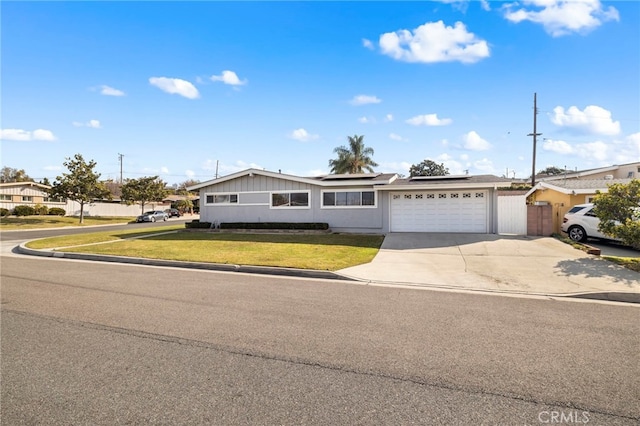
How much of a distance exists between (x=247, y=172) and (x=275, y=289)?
572 inches

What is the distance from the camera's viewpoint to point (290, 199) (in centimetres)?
2044

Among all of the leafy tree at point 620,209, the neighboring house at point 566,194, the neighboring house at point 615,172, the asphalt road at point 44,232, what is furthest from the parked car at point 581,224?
the asphalt road at point 44,232

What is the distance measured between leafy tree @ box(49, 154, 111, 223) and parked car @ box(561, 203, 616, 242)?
3915cm

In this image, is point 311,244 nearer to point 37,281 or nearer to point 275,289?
point 275,289

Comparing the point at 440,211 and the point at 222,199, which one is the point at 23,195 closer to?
the point at 222,199

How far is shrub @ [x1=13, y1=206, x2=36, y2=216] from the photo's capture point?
3572 cm

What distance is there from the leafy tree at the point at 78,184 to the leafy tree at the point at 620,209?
130 feet

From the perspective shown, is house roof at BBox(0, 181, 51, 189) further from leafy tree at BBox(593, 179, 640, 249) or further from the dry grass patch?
leafy tree at BBox(593, 179, 640, 249)

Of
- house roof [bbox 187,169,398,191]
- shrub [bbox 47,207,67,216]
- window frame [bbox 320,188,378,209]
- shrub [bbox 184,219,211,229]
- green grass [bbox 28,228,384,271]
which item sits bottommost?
green grass [bbox 28,228,384,271]

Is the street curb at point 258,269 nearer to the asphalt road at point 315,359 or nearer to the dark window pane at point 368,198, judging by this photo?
the asphalt road at point 315,359

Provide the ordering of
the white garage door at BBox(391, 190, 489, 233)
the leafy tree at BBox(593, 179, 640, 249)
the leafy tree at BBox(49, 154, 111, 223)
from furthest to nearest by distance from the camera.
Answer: the leafy tree at BBox(49, 154, 111, 223) → the white garage door at BBox(391, 190, 489, 233) → the leafy tree at BBox(593, 179, 640, 249)

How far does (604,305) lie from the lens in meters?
6.40

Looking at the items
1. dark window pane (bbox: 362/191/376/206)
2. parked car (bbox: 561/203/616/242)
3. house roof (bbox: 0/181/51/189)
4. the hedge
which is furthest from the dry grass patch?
house roof (bbox: 0/181/51/189)

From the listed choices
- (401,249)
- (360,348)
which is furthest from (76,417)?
(401,249)
